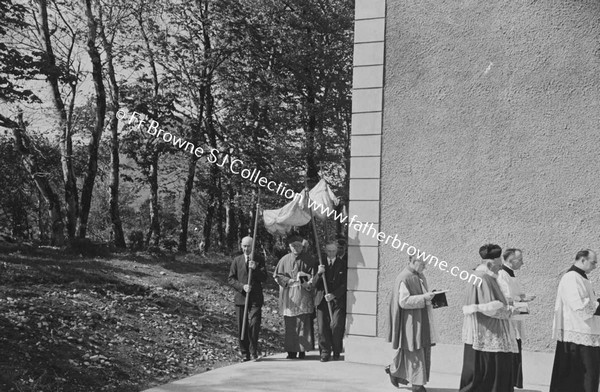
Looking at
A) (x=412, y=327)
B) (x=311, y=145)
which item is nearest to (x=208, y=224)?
(x=311, y=145)

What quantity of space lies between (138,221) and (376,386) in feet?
144

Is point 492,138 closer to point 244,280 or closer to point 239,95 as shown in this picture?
point 244,280

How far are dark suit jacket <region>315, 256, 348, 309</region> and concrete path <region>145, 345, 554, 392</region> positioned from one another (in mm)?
1260

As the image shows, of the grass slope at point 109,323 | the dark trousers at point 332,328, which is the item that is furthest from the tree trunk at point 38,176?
the dark trousers at point 332,328

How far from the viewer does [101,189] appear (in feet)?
165

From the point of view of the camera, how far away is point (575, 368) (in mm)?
8938

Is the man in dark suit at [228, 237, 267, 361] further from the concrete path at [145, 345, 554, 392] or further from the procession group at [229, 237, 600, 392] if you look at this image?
the procession group at [229, 237, 600, 392]

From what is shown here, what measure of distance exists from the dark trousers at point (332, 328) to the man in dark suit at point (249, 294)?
1126 mm

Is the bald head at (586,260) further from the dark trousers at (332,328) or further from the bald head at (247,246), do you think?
the bald head at (247,246)

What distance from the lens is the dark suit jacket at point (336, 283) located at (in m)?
12.4

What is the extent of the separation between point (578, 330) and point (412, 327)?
2.09m

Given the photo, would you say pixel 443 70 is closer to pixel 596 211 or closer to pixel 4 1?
pixel 596 211

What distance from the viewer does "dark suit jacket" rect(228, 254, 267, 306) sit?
12.1 metres

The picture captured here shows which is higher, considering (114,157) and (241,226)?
(114,157)
